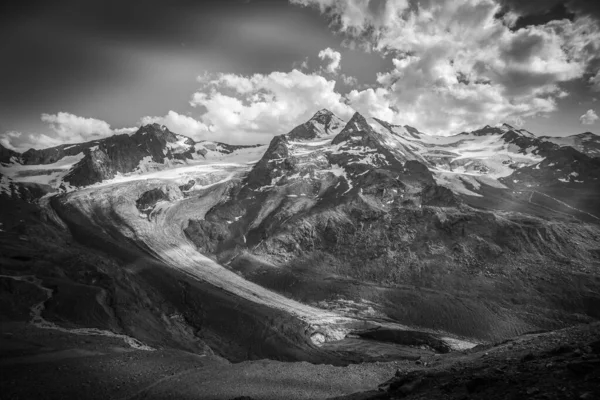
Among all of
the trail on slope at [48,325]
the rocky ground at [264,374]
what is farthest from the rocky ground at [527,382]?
the trail on slope at [48,325]

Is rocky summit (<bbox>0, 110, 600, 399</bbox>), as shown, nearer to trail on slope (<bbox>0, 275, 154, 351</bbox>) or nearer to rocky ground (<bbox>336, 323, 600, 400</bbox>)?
rocky ground (<bbox>336, 323, 600, 400</bbox>)

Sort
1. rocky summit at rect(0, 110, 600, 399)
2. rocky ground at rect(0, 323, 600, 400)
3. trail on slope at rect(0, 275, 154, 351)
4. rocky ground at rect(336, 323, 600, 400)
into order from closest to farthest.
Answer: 1. rocky ground at rect(336, 323, 600, 400)
2. rocky ground at rect(0, 323, 600, 400)
3. rocky summit at rect(0, 110, 600, 399)
4. trail on slope at rect(0, 275, 154, 351)

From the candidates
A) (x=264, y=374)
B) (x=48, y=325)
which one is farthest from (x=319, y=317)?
(x=264, y=374)

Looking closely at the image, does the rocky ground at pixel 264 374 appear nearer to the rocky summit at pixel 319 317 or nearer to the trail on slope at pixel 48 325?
the rocky summit at pixel 319 317

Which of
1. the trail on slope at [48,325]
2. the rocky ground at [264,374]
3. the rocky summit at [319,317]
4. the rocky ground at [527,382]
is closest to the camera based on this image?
the rocky ground at [527,382]

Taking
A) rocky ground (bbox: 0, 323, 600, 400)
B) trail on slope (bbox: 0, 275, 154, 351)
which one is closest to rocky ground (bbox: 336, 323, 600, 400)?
rocky ground (bbox: 0, 323, 600, 400)

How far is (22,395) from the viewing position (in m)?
33.7

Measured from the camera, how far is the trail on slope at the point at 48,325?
209 feet

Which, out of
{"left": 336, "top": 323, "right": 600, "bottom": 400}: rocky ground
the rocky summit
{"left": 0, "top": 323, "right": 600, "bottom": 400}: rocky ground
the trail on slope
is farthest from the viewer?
the trail on slope

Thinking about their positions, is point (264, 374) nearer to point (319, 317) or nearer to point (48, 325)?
point (48, 325)

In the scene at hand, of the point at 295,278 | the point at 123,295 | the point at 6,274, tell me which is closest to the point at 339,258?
the point at 295,278

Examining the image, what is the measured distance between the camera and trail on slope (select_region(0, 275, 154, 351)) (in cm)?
6357

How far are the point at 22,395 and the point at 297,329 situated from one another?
94.6 meters

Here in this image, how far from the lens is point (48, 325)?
65.9 metres
